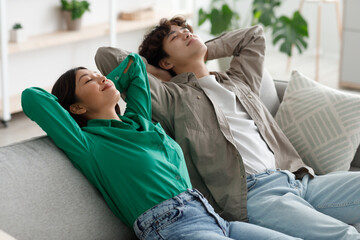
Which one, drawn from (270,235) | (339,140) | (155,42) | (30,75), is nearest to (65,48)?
(30,75)

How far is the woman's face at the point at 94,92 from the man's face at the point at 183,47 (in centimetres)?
51

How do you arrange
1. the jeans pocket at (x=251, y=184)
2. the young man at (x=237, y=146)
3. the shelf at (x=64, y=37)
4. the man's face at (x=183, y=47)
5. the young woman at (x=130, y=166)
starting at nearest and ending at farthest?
the young woman at (x=130, y=166)
the young man at (x=237, y=146)
the jeans pocket at (x=251, y=184)
the man's face at (x=183, y=47)
the shelf at (x=64, y=37)

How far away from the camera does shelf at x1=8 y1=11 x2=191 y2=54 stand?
416 cm

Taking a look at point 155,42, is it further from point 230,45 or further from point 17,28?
point 17,28

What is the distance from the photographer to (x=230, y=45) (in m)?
2.60

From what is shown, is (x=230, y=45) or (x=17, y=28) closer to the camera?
(x=230, y=45)

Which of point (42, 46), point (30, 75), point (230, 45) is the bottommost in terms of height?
point (30, 75)

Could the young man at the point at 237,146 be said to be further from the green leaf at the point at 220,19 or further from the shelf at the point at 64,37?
the green leaf at the point at 220,19

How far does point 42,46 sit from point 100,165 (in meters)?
2.67

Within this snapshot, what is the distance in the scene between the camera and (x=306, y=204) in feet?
6.70

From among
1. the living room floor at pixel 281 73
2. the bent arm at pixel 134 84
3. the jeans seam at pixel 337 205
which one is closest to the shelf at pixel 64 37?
the living room floor at pixel 281 73

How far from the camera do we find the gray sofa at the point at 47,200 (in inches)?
65.1

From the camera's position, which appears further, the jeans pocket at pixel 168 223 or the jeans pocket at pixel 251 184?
the jeans pocket at pixel 251 184

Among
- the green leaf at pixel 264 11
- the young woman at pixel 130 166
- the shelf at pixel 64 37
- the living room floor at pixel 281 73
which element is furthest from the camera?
the green leaf at pixel 264 11
